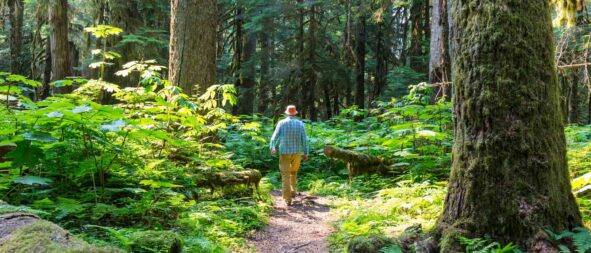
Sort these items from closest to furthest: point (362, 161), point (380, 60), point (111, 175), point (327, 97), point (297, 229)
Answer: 1. point (111, 175)
2. point (297, 229)
3. point (362, 161)
4. point (327, 97)
5. point (380, 60)

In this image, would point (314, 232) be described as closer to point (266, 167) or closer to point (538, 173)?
point (538, 173)

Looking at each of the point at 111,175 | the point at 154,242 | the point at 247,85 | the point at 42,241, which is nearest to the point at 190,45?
the point at 111,175

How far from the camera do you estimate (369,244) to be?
3.77 m

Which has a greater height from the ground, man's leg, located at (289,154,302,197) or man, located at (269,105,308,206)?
man, located at (269,105,308,206)

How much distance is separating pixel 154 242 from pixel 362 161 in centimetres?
642

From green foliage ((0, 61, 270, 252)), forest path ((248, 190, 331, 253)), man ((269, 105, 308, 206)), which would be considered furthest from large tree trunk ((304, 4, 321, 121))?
green foliage ((0, 61, 270, 252))

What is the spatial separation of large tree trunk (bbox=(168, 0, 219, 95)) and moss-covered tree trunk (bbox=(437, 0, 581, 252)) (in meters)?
5.87

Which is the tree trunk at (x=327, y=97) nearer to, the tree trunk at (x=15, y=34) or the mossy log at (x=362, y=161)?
the mossy log at (x=362, y=161)

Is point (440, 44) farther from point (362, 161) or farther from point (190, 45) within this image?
point (190, 45)

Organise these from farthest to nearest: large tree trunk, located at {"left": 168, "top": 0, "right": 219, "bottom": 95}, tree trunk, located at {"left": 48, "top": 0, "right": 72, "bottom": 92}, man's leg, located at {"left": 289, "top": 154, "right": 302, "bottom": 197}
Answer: tree trunk, located at {"left": 48, "top": 0, "right": 72, "bottom": 92}, man's leg, located at {"left": 289, "top": 154, "right": 302, "bottom": 197}, large tree trunk, located at {"left": 168, "top": 0, "right": 219, "bottom": 95}

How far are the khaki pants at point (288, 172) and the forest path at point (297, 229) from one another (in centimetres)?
22

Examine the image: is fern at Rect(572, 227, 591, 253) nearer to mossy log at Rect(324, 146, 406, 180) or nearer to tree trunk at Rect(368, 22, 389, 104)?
mossy log at Rect(324, 146, 406, 180)

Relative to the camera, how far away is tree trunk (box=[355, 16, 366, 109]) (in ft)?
63.8

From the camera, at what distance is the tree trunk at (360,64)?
63.8ft
